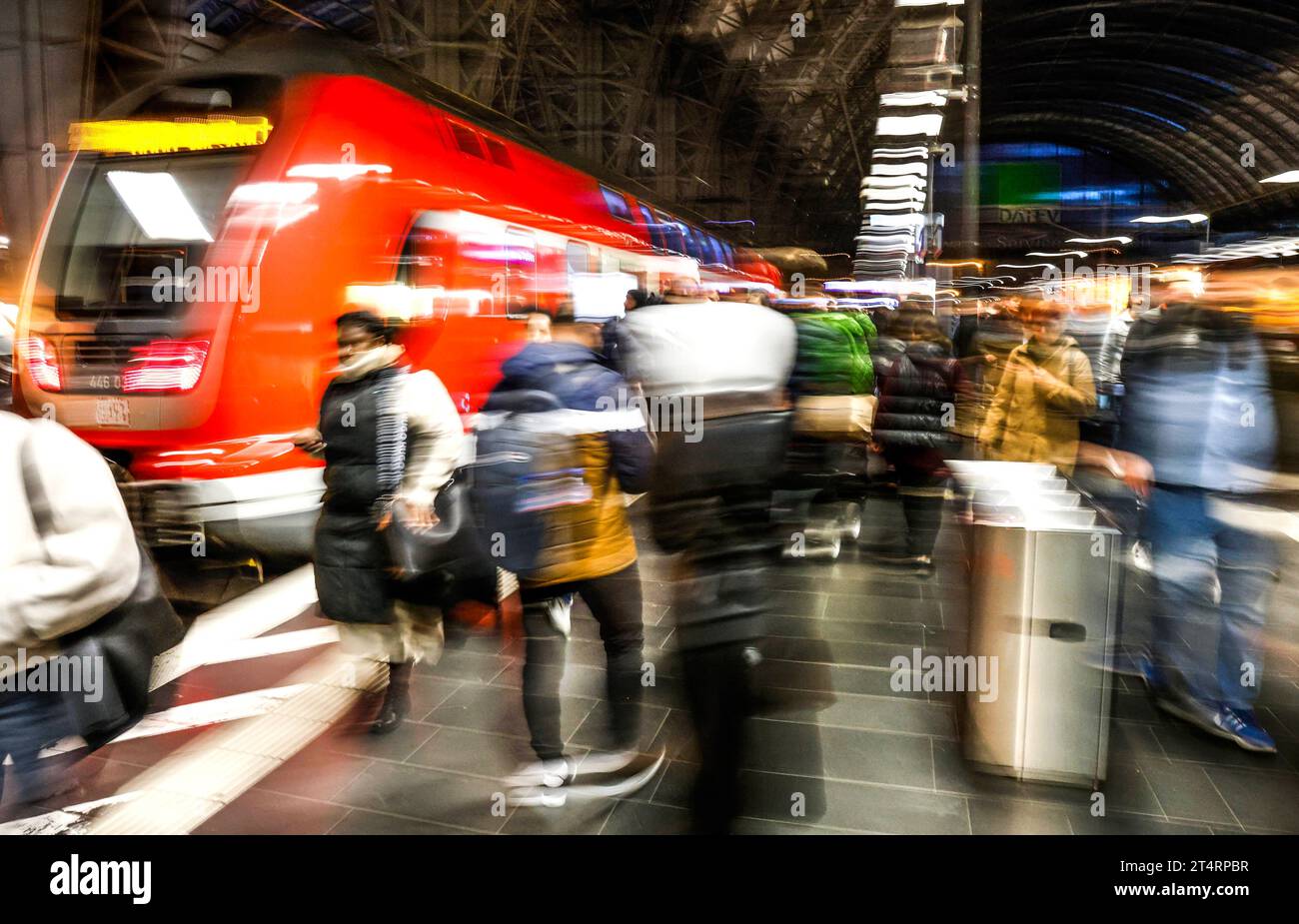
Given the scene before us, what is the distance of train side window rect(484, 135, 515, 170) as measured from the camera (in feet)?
24.2

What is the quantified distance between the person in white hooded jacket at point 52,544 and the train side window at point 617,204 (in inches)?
325

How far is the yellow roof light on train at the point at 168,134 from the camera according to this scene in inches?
216

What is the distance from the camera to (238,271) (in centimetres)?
514

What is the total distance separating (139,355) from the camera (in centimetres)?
524

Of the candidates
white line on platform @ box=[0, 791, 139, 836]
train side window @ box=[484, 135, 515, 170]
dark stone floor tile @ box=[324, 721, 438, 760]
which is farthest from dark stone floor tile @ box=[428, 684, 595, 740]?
train side window @ box=[484, 135, 515, 170]

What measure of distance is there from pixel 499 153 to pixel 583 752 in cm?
544

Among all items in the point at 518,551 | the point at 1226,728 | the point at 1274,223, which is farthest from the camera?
the point at 1274,223

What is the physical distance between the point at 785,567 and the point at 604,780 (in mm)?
3143

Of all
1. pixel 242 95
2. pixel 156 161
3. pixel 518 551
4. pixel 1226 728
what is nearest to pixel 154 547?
pixel 156 161

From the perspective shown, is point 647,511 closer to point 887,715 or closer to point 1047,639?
point 887,715

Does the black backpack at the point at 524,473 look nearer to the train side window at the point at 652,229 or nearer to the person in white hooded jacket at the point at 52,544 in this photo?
the person in white hooded jacket at the point at 52,544
